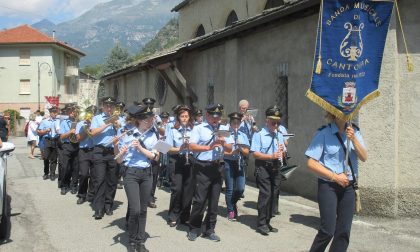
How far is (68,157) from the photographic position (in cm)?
1098

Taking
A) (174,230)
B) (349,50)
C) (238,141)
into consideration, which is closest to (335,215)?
(349,50)

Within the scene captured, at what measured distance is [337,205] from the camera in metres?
4.94

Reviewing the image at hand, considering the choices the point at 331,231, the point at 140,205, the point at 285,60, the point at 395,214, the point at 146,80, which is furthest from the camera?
the point at 146,80

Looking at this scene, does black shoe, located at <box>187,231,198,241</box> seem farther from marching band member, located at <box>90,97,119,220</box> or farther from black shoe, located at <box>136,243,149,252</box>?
marching band member, located at <box>90,97,119,220</box>

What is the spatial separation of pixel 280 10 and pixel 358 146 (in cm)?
588

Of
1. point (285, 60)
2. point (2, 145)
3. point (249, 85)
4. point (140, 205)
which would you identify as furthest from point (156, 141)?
point (249, 85)

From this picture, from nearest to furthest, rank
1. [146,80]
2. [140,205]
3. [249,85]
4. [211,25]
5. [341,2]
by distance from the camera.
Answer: [341,2] < [140,205] < [249,85] < [211,25] < [146,80]

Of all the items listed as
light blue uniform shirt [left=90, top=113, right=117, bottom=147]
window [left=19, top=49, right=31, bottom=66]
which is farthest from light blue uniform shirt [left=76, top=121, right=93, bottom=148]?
window [left=19, top=49, right=31, bottom=66]

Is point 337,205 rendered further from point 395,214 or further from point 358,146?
point 395,214

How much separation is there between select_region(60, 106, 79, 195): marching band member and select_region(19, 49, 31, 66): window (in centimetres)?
5030

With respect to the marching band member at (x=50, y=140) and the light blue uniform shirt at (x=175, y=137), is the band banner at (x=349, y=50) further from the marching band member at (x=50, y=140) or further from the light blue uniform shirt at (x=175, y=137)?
the marching band member at (x=50, y=140)

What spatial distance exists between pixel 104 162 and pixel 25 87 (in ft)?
172

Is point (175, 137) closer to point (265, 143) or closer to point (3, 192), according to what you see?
point (265, 143)

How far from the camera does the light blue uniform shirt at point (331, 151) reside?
4.95m
